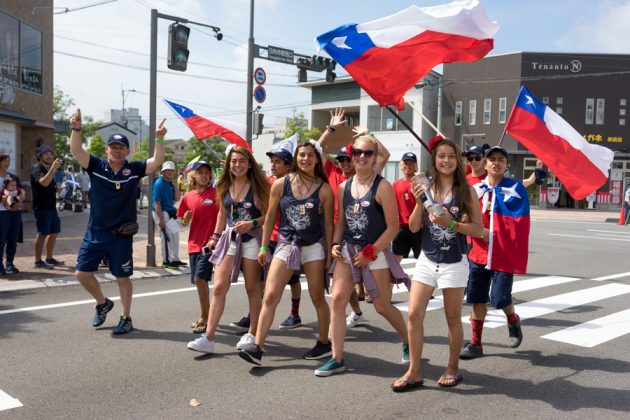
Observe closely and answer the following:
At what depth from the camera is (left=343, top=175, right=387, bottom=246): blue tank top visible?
15.0ft

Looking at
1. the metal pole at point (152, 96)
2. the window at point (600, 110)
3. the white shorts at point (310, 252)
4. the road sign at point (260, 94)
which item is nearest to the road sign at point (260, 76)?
the road sign at point (260, 94)

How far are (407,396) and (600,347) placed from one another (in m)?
2.58

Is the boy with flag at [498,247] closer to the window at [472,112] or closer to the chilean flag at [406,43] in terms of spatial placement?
the chilean flag at [406,43]

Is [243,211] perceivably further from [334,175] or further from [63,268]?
[63,268]

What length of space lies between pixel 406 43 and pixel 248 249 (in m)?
2.56

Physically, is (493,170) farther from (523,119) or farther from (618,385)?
(618,385)

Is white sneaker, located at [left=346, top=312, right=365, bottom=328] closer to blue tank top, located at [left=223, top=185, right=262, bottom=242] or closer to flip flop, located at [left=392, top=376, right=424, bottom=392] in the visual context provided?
blue tank top, located at [left=223, top=185, right=262, bottom=242]

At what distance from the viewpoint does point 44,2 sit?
805 inches

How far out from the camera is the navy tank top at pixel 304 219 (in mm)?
4836

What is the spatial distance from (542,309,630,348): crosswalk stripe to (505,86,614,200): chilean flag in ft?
5.04

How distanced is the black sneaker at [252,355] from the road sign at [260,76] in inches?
478

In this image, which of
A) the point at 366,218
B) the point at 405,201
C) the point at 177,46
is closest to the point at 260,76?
the point at 177,46

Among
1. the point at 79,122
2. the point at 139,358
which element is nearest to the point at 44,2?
the point at 79,122

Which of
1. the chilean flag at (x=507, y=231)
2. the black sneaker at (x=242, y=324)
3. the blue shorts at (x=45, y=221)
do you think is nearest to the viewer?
the chilean flag at (x=507, y=231)
